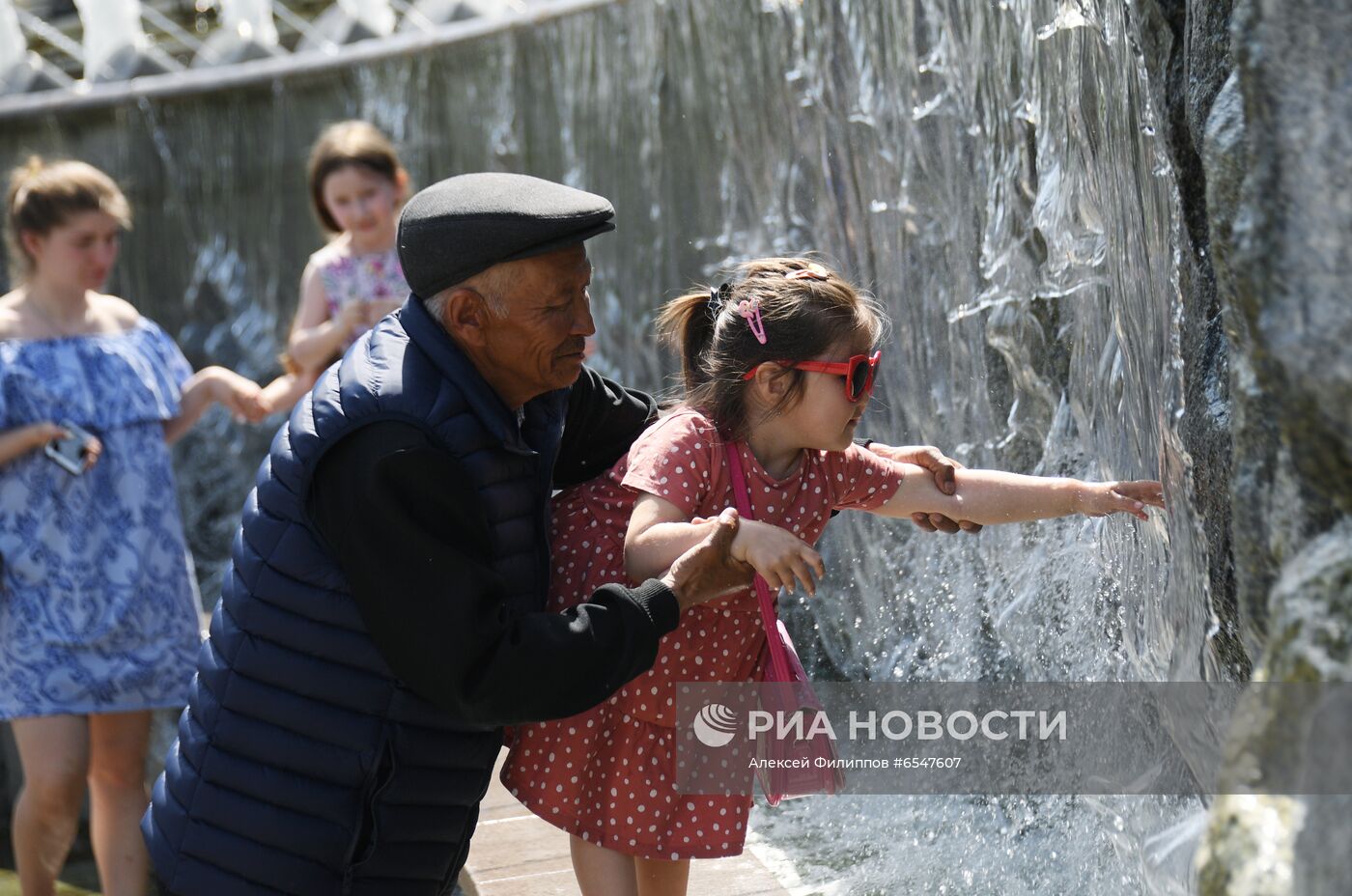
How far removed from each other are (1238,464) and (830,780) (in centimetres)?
110

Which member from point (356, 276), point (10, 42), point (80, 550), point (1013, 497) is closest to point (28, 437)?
point (80, 550)

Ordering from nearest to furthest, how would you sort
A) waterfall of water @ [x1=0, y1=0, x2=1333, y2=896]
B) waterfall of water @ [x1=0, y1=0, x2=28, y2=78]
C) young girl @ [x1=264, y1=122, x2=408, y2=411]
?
waterfall of water @ [x1=0, y1=0, x2=1333, y2=896] → young girl @ [x1=264, y1=122, x2=408, y2=411] → waterfall of water @ [x1=0, y1=0, x2=28, y2=78]

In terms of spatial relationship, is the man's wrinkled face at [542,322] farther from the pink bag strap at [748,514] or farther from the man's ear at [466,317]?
the pink bag strap at [748,514]

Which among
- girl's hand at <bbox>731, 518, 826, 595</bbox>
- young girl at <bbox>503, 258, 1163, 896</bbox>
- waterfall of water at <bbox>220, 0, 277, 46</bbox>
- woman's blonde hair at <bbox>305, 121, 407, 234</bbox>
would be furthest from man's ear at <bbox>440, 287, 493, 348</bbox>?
waterfall of water at <bbox>220, 0, 277, 46</bbox>

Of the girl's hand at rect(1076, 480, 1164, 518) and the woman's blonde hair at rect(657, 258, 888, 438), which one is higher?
the woman's blonde hair at rect(657, 258, 888, 438)

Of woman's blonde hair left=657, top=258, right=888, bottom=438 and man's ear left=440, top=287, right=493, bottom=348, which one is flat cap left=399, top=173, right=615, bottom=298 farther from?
woman's blonde hair left=657, top=258, right=888, bottom=438

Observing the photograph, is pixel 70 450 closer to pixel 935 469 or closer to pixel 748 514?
pixel 748 514

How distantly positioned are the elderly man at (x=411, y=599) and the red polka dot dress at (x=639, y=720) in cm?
25

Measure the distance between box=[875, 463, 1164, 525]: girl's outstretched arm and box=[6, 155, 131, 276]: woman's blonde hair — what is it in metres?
2.32

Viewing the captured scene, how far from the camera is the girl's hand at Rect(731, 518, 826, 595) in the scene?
234 centimetres

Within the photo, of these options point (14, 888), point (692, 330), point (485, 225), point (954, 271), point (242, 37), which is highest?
point (242, 37)

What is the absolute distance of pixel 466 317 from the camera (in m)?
2.43

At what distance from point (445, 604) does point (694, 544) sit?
0.44m

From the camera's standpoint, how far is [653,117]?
6914 millimetres
